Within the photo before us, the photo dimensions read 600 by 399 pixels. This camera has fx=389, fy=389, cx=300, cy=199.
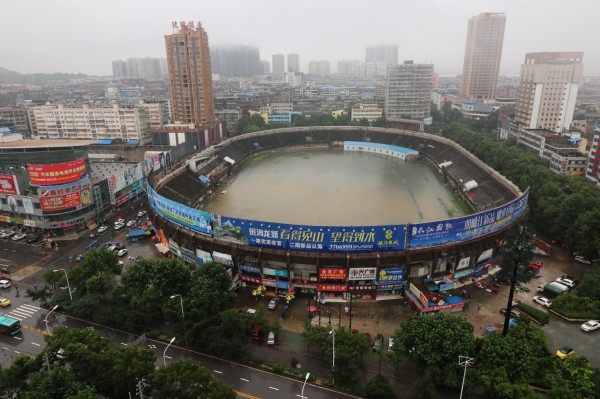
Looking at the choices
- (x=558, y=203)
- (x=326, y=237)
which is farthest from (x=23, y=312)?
(x=558, y=203)

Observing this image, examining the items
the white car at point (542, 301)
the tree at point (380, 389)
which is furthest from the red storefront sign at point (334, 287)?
the white car at point (542, 301)

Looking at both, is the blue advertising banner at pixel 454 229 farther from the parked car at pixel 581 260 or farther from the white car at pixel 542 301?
the parked car at pixel 581 260

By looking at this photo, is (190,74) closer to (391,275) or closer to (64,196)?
(64,196)

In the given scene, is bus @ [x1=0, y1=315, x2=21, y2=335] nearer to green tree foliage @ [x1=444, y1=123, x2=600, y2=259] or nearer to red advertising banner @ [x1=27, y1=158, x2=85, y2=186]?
red advertising banner @ [x1=27, y1=158, x2=85, y2=186]

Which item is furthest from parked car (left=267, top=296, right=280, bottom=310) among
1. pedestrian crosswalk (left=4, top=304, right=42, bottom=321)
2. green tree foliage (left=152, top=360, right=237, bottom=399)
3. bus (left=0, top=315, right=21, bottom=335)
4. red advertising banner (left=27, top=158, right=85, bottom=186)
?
red advertising banner (left=27, top=158, right=85, bottom=186)

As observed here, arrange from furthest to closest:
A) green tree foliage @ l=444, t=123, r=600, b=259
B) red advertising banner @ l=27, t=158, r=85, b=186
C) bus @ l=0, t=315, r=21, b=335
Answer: red advertising banner @ l=27, t=158, r=85, b=186
green tree foliage @ l=444, t=123, r=600, b=259
bus @ l=0, t=315, r=21, b=335

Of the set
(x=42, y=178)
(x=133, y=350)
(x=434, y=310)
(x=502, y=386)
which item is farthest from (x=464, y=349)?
(x=42, y=178)
